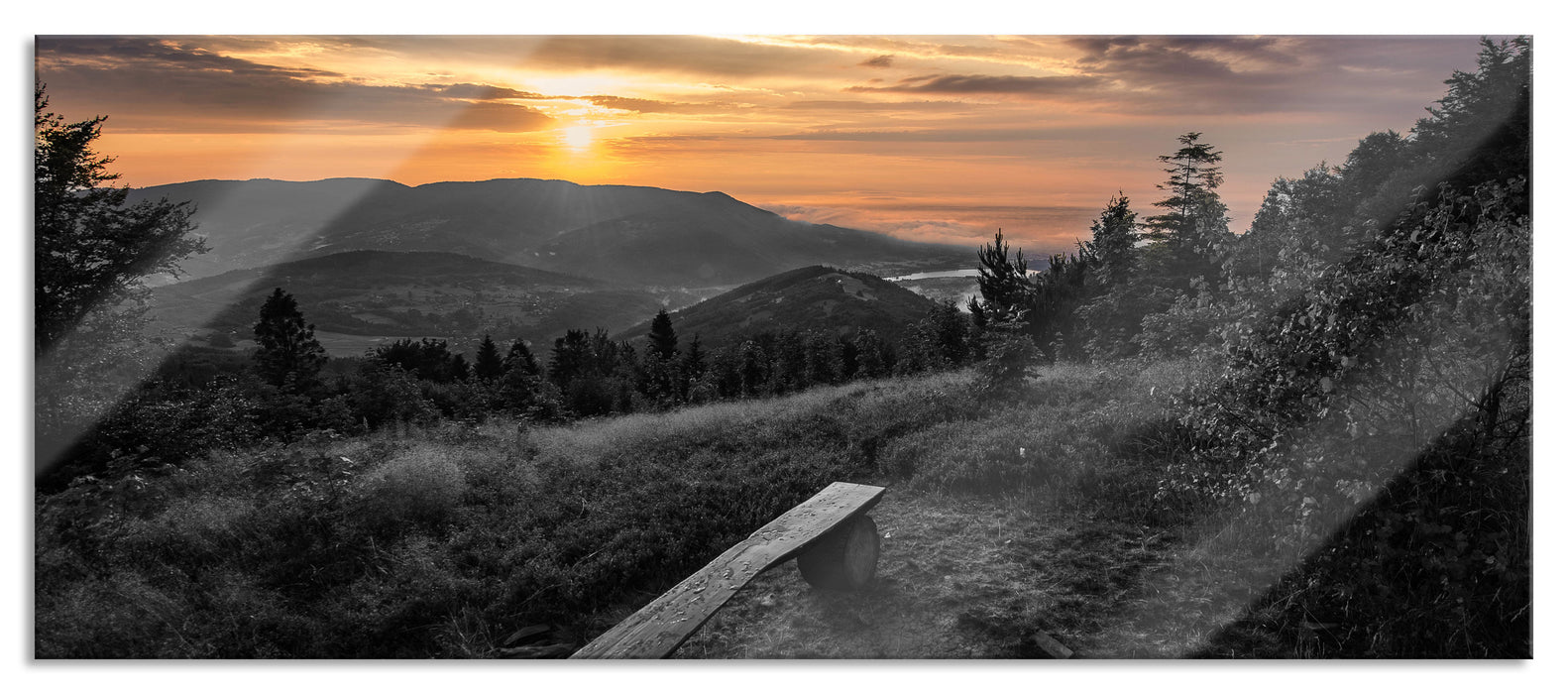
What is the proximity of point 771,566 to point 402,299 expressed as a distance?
5076cm

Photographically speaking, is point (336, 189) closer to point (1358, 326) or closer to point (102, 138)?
point (102, 138)

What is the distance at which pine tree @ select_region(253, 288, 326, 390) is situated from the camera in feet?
36.3

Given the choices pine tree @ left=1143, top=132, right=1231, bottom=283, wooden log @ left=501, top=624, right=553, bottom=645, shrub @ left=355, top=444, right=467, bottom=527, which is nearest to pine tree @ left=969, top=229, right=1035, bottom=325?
pine tree @ left=1143, top=132, right=1231, bottom=283

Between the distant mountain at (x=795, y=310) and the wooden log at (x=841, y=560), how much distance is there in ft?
209

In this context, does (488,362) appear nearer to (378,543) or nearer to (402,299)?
(402,299)

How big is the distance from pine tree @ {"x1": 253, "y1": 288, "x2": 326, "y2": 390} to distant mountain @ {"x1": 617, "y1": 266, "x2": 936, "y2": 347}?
56434 millimetres

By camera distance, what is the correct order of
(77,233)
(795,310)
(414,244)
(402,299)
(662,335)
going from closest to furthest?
(77,233)
(414,244)
(402,299)
(662,335)
(795,310)

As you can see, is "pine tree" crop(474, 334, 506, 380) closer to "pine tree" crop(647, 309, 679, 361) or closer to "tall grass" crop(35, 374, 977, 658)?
"pine tree" crop(647, 309, 679, 361)

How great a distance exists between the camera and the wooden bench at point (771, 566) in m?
4.07

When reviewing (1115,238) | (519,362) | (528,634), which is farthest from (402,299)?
(528,634)

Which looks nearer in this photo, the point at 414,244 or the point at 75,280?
the point at 75,280

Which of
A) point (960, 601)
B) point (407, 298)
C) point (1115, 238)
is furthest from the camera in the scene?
point (407, 298)

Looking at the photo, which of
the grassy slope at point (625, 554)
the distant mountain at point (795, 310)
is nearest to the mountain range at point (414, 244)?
the grassy slope at point (625, 554)

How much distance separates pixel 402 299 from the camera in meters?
47.8
